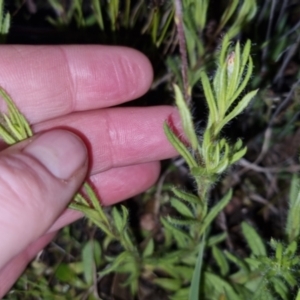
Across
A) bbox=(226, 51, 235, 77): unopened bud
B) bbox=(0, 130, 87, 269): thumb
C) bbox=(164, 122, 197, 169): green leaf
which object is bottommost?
bbox=(0, 130, 87, 269): thumb

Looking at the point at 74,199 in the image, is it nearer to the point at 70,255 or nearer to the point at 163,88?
the point at 70,255

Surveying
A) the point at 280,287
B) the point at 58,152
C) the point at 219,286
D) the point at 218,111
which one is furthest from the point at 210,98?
the point at 219,286

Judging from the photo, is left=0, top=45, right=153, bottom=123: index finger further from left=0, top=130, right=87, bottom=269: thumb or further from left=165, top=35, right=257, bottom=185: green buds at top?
left=165, top=35, right=257, bottom=185: green buds at top

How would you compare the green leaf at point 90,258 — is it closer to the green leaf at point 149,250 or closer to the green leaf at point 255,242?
the green leaf at point 149,250

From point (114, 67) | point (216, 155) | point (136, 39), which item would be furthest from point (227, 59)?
point (136, 39)

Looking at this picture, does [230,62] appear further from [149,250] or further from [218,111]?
[149,250]

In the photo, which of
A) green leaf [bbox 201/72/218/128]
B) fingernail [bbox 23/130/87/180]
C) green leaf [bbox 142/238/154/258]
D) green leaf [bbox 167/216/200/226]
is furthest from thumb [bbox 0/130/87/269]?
green leaf [bbox 142/238/154/258]
